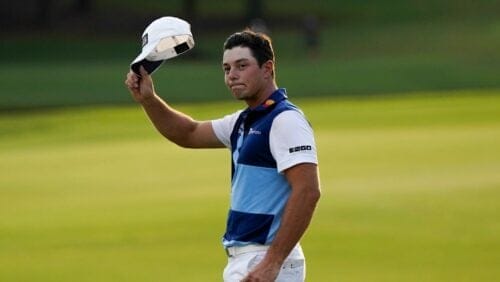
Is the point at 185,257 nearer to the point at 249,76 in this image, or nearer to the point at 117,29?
the point at 249,76

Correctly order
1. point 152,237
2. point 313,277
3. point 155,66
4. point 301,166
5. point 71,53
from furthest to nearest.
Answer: point 71,53 → point 152,237 → point 313,277 → point 155,66 → point 301,166

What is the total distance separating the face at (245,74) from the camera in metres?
5.55

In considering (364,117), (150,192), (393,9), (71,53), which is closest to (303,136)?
(150,192)

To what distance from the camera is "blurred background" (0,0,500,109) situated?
139 feet

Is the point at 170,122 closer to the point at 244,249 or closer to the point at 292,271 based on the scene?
the point at 244,249

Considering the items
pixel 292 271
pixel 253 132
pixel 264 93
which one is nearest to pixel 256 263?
pixel 292 271

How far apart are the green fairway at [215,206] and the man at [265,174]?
4425mm

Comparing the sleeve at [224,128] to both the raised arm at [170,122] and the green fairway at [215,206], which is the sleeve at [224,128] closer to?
the raised arm at [170,122]

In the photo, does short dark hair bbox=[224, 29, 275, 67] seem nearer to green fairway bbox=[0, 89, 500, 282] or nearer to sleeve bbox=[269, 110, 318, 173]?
sleeve bbox=[269, 110, 318, 173]

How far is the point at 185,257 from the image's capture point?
36.1 ft

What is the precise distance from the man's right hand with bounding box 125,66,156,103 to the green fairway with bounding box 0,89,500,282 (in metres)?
4.06

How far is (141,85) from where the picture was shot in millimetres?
6035

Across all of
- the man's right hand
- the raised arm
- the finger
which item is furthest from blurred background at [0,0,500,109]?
the finger

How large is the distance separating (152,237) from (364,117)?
1569 cm
